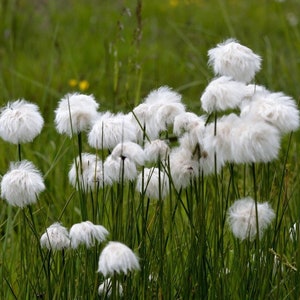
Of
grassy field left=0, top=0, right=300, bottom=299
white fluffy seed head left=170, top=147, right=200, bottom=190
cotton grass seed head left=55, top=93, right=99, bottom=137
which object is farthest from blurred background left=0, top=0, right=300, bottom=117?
white fluffy seed head left=170, top=147, right=200, bottom=190

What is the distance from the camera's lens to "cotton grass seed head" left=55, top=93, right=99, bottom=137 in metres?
2.00

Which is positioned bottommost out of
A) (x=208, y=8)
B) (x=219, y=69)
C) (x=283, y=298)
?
(x=283, y=298)

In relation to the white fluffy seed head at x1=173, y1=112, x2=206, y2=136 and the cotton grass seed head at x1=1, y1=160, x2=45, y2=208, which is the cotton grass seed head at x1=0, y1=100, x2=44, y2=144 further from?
the white fluffy seed head at x1=173, y1=112, x2=206, y2=136

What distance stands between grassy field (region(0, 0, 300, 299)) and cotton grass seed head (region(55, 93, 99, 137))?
0.27 feet

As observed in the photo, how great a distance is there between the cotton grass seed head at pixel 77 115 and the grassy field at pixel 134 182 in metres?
0.08

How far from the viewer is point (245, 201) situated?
1.92 meters

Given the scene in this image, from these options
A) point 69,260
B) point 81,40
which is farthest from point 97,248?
point 81,40

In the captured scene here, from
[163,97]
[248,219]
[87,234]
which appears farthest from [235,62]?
[87,234]

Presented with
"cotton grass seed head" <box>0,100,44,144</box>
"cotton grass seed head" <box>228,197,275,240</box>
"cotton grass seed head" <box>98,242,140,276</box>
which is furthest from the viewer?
"cotton grass seed head" <box>0,100,44,144</box>

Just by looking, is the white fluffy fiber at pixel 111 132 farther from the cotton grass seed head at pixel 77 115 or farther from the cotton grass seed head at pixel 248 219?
the cotton grass seed head at pixel 248 219

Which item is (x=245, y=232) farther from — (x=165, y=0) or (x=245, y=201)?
(x=165, y=0)

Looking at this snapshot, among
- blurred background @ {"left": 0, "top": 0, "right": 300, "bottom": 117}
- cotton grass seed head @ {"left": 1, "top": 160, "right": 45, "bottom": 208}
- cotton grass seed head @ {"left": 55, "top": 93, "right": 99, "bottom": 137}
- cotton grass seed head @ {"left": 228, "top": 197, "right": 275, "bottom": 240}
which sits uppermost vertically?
blurred background @ {"left": 0, "top": 0, "right": 300, "bottom": 117}

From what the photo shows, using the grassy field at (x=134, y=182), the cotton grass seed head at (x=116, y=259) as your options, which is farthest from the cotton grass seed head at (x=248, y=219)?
the cotton grass seed head at (x=116, y=259)

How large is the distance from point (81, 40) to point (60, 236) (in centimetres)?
528
